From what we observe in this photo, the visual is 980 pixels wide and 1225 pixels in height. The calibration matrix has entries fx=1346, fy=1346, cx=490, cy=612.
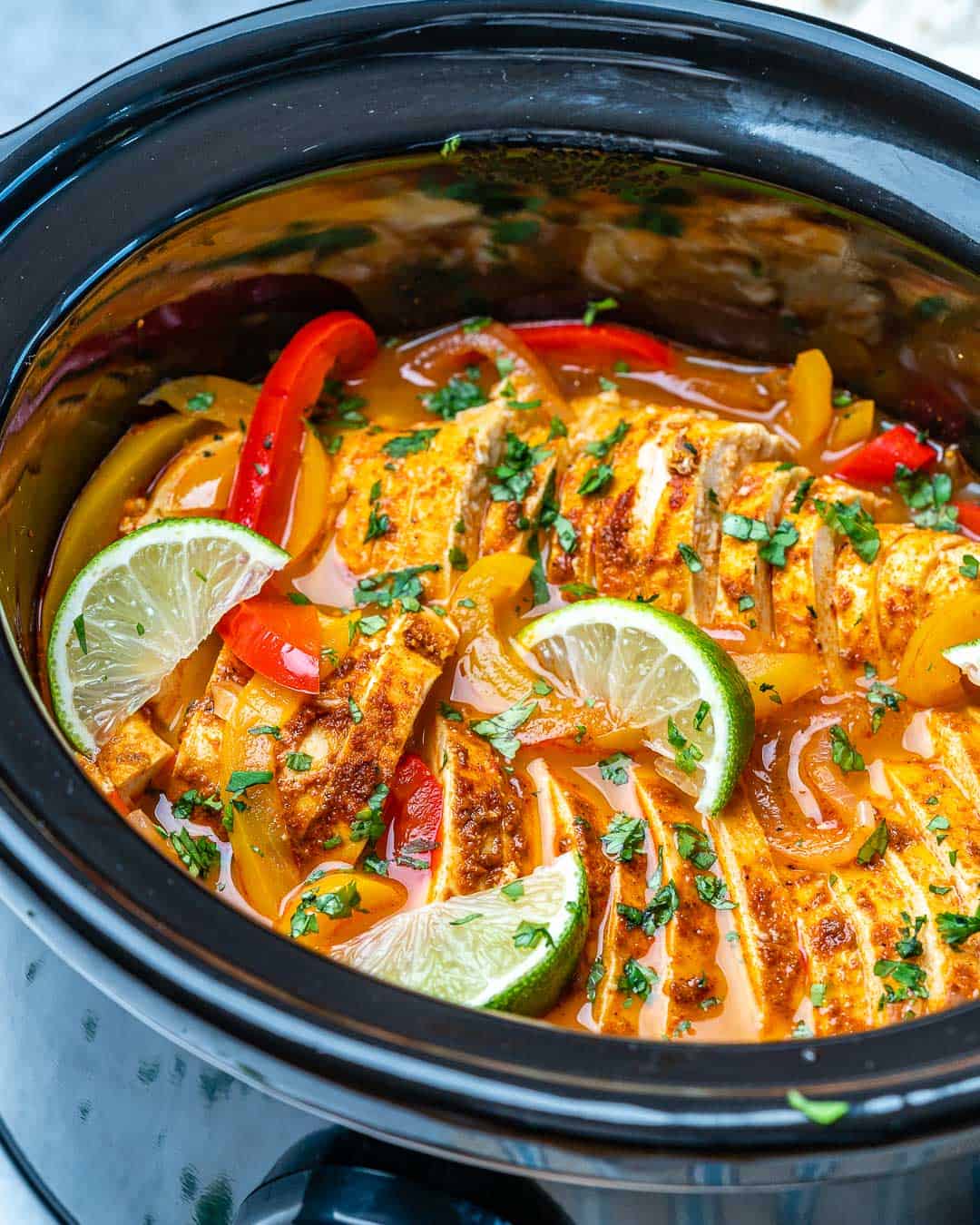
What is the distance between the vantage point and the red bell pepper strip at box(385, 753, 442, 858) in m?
2.38

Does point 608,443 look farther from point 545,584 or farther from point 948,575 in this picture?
point 948,575

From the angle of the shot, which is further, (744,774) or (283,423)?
(283,423)

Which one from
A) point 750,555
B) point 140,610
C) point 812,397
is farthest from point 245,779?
point 812,397

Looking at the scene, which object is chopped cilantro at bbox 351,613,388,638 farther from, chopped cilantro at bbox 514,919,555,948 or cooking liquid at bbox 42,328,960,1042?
chopped cilantro at bbox 514,919,555,948

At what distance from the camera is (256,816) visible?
2307mm

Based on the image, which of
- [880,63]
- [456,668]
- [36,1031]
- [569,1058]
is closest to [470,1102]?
[569,1058]

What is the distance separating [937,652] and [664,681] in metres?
0.55

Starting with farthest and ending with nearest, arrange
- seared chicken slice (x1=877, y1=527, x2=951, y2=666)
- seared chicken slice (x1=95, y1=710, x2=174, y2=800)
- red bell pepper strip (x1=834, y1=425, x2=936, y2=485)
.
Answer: red bell pepper strip (x1=834, y1=425, x2=936, y2=485) < seared chicken slice (x1=877, y1=527, x2=951, y2=666) < seared chicken slice (x1=95, y1=710, x2=174, y2=800)

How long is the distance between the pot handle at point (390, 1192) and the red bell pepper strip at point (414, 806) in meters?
0.75

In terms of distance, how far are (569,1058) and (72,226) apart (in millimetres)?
1671

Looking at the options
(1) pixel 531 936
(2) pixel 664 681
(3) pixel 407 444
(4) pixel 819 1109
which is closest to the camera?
(4) pixel 819 1109

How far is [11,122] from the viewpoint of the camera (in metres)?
3.74

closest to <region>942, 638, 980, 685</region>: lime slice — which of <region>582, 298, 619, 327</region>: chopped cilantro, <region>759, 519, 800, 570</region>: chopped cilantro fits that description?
<region>759, 519, 800, 570</region>: chopped cilantro

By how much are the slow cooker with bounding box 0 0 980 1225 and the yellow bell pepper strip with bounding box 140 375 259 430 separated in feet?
0.13
